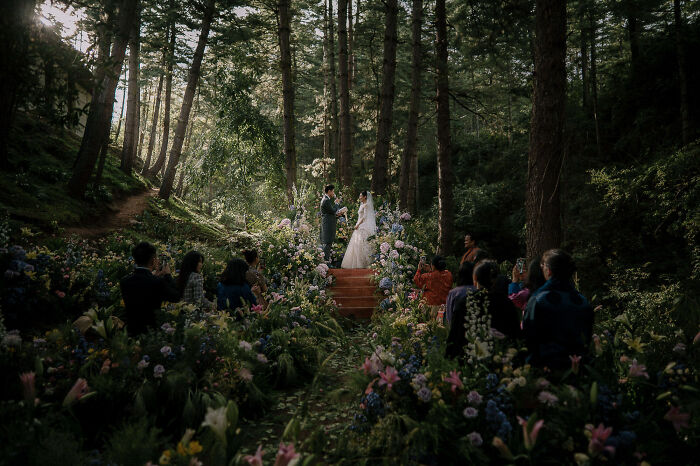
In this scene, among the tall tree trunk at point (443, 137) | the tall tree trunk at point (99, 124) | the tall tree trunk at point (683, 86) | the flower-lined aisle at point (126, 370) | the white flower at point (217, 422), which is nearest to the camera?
the white flower at point (217, 422)

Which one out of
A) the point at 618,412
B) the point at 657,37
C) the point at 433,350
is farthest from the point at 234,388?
the point at 657,37

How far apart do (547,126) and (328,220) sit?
5807 millimetres

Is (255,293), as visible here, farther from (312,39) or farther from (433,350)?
(312,39)

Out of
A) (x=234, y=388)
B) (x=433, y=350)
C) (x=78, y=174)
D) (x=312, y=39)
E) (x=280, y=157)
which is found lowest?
(x=234, y=388)

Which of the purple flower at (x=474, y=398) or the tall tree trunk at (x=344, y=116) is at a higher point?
the tall tree trunk at (x=344, y=116)

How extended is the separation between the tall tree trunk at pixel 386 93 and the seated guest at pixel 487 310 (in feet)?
28.4

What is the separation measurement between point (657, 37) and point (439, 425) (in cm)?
2106

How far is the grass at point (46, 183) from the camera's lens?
820 centimetres

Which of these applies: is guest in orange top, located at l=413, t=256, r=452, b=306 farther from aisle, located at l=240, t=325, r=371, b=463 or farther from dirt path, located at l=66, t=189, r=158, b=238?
dirt path, located at l=66, t=189, r=158, b=238

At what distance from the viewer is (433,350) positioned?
359cm

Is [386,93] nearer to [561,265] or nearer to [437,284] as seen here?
[437,284]

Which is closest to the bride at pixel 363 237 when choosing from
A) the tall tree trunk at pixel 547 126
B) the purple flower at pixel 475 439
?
the tall tree trunk at pixel 547 126

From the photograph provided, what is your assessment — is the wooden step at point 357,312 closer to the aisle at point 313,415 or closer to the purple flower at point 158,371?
the aisle at point 313,415

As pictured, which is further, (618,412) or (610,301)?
(610,301)
